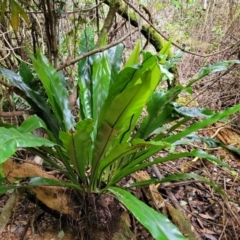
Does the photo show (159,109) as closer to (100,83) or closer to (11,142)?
(100,83)

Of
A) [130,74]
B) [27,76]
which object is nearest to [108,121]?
[130,74]

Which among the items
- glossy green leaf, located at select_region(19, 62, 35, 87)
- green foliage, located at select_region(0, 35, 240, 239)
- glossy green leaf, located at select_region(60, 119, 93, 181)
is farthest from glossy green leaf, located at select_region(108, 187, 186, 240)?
glossy green leaf, located at select_region(19, 62, 35, 87)

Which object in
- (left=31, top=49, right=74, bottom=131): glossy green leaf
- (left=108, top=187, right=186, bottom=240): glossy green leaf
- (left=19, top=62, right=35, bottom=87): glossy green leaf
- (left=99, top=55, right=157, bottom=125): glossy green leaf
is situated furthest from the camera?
(left=19, top=62, right=35, bottom=87): glossy green leaf

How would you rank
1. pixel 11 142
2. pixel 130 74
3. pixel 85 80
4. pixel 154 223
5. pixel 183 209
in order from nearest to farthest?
pixel 11 142 < pixel 154 223 < pixel 130 74 < pixel 85 80 < pixel 183 209

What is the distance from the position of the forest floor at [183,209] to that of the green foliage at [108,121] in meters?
0.27

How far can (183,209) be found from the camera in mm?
1699

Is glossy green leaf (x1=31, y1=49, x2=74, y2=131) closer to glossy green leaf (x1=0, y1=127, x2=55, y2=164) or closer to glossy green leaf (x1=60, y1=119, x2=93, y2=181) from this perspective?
glossy green leaf (x1=60, y1=119, x2=93, y2=181)

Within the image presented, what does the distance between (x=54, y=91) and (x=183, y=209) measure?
0.93 meters

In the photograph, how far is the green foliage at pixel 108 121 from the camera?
40.2 inches

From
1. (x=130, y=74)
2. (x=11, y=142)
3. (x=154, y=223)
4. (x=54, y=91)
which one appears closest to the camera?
(x=11, y=142)

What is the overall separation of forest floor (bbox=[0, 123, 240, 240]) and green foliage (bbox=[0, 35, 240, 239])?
0.27 m

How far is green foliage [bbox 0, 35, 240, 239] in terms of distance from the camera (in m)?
1.02

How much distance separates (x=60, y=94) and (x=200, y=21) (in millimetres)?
3145

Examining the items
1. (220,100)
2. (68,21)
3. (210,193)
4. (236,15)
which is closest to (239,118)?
(220,100)
